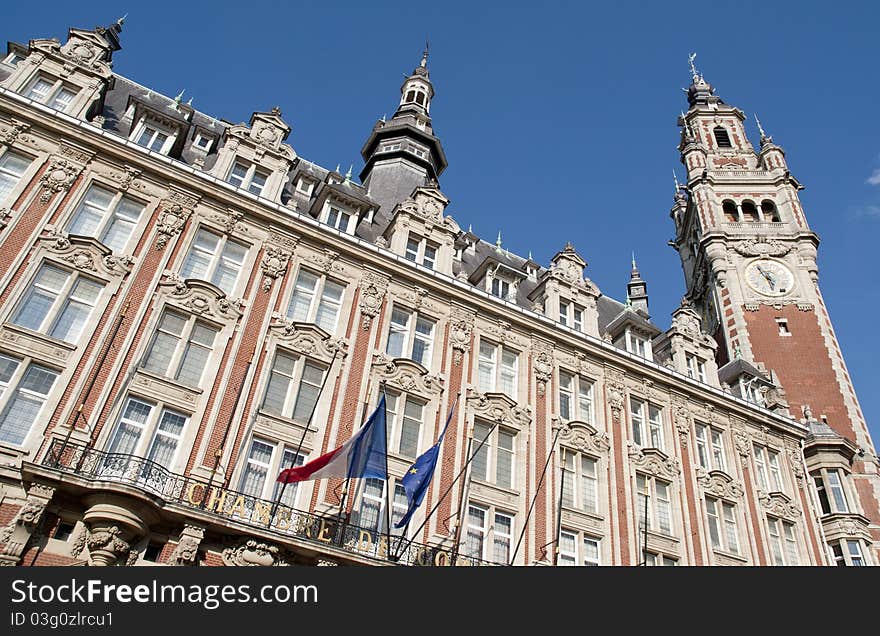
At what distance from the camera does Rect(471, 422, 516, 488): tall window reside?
78.7 ft

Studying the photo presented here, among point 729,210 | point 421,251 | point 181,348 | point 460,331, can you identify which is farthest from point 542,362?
point 729,210

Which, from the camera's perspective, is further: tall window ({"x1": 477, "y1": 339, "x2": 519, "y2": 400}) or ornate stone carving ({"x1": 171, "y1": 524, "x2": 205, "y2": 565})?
tall window ({"x1": 477, "y1": 339, "x2": 519, "y2": 400})

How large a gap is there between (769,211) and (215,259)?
44238 millimetres

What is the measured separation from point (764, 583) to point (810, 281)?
3932cm

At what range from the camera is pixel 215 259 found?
952 inches

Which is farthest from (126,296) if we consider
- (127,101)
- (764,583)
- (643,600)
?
(764,583)

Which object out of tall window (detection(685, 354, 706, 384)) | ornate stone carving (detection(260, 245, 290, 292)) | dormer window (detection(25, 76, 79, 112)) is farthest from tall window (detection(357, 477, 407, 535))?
dormer window (detection(25, 76, 79, 112))

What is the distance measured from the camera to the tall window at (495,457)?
2400 cm

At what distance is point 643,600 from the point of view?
11.7 meters

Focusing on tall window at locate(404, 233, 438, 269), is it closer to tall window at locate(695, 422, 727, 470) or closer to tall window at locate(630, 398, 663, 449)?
tall window at locate(630, 398, 663, 449)

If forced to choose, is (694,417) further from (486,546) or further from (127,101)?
(127,101)

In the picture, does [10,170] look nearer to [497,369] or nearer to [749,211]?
[497,369]

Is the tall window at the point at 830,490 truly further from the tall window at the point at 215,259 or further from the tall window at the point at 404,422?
the tall window at the point at 215,259

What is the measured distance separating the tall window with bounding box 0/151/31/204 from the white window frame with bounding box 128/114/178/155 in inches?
158
